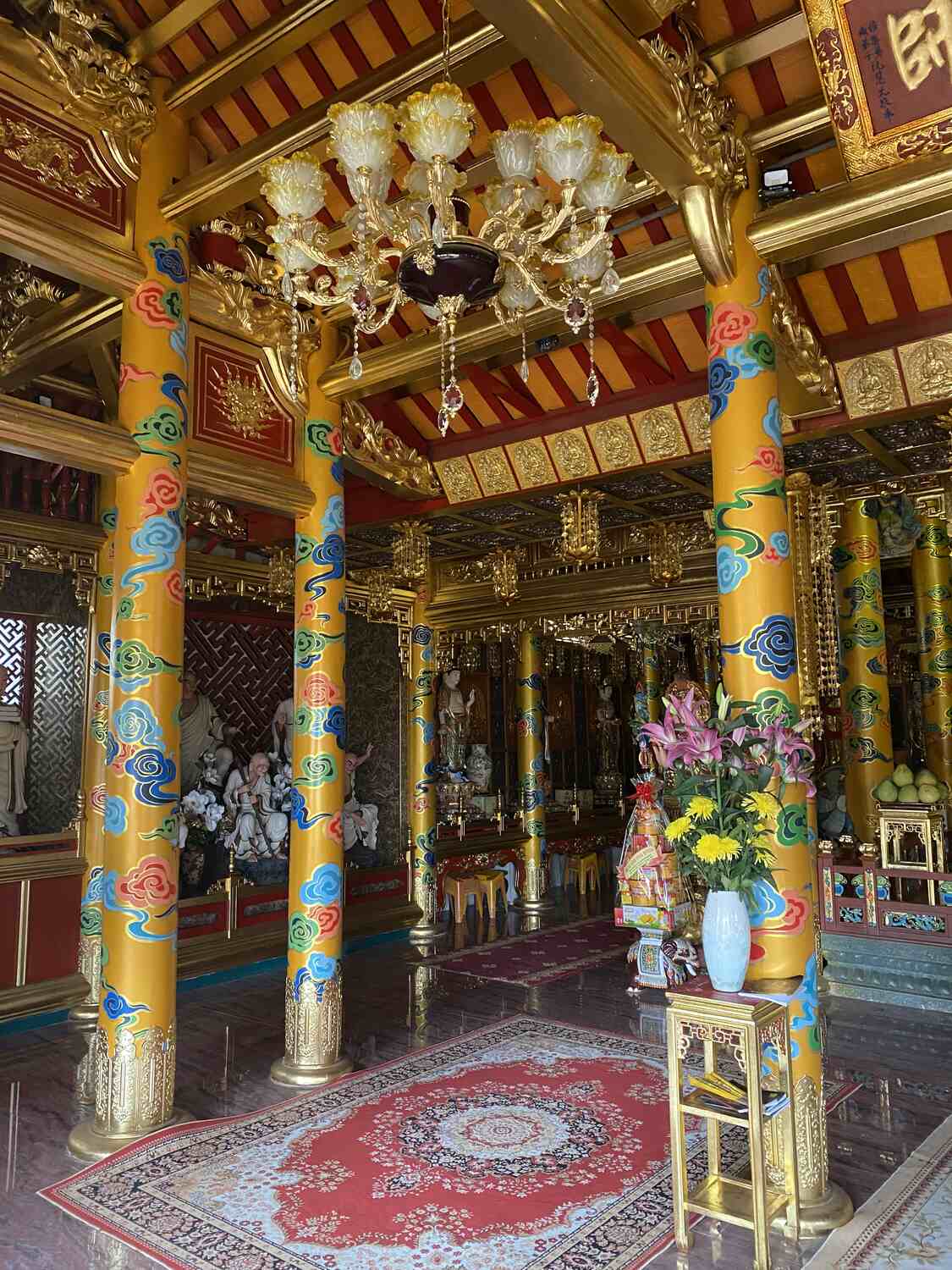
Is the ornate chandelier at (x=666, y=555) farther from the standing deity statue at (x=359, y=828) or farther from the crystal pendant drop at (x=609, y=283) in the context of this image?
the crystal pendant drop at (x=609, y=283)

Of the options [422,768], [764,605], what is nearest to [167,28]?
[764,605]

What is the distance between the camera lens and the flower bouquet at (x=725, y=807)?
277 cm

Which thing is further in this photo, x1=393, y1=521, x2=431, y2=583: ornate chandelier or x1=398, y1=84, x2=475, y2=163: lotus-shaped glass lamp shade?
x1=393, y1=521, x2=431, y2=583: ornate chandelier

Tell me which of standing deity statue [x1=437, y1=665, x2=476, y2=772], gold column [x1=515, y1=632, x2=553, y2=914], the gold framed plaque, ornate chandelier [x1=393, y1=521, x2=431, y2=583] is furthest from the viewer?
standing deity statue [x1=437, y1=665, x2=476, y2=772]

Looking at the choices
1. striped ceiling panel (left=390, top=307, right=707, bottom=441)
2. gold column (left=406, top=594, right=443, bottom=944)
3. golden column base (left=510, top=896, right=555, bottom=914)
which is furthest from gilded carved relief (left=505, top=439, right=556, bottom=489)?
golden column base (left=510, top=896, right=555, bottom=914)

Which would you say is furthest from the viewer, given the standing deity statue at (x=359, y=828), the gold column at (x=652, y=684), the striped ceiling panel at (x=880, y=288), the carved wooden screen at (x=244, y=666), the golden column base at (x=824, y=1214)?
the gold column at (x=652, y=684)

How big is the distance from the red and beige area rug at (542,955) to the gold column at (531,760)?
51.2 inches

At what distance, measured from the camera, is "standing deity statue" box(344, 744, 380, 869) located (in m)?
8.30

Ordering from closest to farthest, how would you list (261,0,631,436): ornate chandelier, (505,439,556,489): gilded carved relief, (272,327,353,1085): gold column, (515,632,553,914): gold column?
(261,0,631,436): ornate chandelier, (272,327,353,1085): gold column, (505,439,556,489): gilded carved relief, (515,632,553,914): gold column

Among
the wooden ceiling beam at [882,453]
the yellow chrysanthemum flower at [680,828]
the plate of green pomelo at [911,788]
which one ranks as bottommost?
the plate of green pomelo at [911,788]

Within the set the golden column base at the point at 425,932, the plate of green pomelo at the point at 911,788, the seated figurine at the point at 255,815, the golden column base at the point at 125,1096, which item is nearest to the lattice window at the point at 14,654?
the seated figurine at the point at 255,815

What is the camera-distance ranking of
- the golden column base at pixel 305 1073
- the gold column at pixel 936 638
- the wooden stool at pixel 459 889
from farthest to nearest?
the wooden stool at pixel 459 889
the gold column at pixel 936 638
the golden column base at pixel 305 1073

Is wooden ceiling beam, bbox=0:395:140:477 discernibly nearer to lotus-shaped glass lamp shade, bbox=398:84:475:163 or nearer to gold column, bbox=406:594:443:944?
lotus-shaped glass lamp shade, bbox=398:84:475:163

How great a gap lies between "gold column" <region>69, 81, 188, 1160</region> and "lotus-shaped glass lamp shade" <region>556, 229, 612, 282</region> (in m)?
1.79
